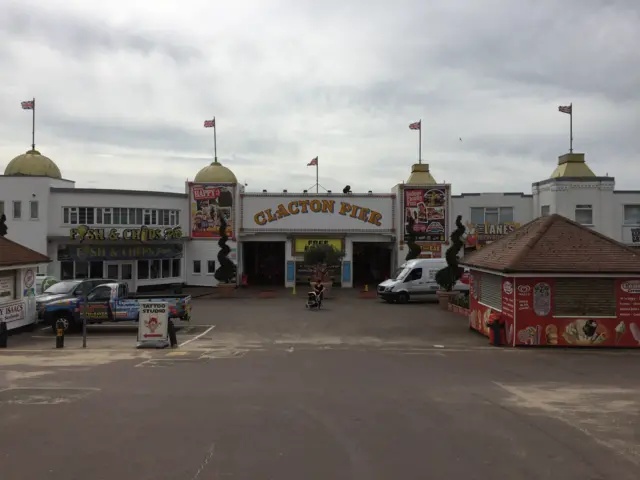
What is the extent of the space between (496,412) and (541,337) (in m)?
8.58

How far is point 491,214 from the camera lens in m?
42.9

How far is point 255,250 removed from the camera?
5019 cm

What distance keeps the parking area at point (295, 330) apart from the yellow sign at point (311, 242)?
13.1 m

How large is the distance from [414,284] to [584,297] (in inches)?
→ 577

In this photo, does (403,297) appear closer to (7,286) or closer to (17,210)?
(7,286)

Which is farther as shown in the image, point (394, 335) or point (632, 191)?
point (632, 191)

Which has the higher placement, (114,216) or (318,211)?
(318,211)

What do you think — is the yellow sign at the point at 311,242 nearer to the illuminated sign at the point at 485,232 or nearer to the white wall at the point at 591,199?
the illuminated sign at the point at 485,232

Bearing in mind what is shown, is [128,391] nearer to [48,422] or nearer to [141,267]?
[48,422]

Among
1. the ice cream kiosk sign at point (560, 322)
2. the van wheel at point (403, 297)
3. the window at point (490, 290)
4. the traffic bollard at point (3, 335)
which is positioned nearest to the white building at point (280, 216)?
the van wheel at point (403, 297)

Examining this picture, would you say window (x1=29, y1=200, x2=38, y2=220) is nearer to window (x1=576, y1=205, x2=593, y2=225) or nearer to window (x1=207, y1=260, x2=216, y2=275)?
window (x1=207, y1=260, x2=216, y2=275)

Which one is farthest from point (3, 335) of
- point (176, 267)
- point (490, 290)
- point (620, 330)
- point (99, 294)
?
Answer: point (176, 267)

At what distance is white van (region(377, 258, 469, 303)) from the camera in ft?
106

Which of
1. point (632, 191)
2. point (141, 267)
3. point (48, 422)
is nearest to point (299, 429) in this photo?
point (48, 422)
